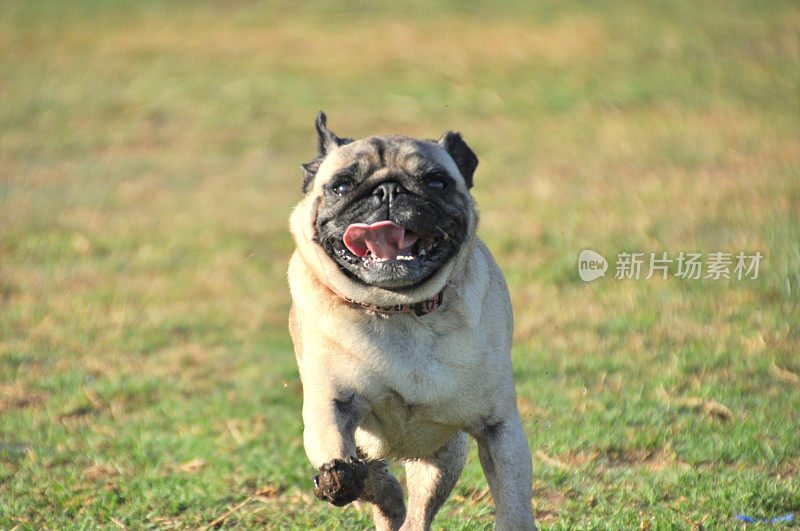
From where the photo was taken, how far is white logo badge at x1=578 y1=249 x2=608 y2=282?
8336mm

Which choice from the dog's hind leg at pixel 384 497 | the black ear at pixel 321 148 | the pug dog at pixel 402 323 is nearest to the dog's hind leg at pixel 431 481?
the dog's hind leg at pixel 384 497

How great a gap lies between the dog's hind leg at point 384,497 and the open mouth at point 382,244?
94 cm

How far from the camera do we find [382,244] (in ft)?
12.3

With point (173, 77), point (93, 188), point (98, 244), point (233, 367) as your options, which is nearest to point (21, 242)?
point (98, 244)

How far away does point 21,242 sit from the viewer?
35.7 feet

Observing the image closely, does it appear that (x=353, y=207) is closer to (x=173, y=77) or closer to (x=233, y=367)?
(x=233, y=367)

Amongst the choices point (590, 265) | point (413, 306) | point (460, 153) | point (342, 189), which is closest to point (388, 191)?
point (342, 189)

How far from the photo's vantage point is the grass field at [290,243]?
5.12 metres

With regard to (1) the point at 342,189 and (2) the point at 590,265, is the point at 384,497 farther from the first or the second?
(2) the point at 590,265

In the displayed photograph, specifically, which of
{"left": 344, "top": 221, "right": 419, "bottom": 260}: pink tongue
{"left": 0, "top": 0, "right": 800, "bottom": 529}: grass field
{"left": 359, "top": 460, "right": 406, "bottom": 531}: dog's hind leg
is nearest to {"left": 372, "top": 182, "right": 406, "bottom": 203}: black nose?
{"left": 344, "top": 221, "right": 419, "bottom": 260}: pink tongue

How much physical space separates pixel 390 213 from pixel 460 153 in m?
0.68

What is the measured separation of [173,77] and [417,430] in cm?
1493

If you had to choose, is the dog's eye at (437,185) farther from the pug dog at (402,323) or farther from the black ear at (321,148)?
the black ear at (321,148)

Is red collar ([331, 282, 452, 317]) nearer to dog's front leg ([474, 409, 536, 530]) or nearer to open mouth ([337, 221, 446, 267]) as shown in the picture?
open mouth ([337, 221, 446, 267])
